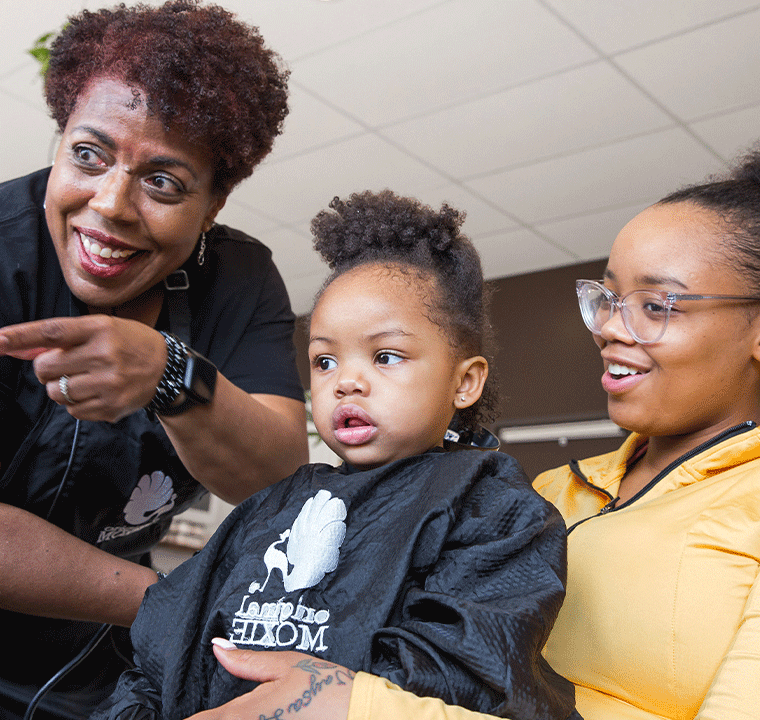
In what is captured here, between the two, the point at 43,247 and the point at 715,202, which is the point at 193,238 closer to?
the point at 43,247

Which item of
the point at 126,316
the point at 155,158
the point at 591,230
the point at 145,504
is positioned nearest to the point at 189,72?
the point at 155,158

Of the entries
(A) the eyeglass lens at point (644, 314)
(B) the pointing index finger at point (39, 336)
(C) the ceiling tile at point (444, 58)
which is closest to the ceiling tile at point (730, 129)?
(C) the ceiling tile at point (444, 58)

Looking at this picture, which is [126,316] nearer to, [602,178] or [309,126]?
[309,126]

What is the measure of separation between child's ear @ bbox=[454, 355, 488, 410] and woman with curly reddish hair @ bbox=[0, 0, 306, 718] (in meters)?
0.37

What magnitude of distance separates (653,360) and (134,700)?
2.86ft

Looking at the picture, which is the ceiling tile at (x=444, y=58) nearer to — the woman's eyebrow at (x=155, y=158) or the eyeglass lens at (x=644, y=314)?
the woman's eyebrow at (x=155, y=158)

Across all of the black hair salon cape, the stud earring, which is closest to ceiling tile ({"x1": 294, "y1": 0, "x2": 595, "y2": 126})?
the stud earring

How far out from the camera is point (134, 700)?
3.56 feet

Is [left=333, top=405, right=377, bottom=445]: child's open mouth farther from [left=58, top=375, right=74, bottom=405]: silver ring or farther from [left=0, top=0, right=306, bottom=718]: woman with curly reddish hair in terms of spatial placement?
[left=58, top=375, right=74, bottom=405]: silver ring

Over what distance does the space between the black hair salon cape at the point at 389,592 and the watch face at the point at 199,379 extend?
0.67 ft

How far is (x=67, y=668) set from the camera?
1504mm

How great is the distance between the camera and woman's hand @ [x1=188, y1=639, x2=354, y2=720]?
84 centimetres

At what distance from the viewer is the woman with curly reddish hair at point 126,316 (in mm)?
1332

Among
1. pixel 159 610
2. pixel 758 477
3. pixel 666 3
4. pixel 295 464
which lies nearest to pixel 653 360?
pixel 758 477
